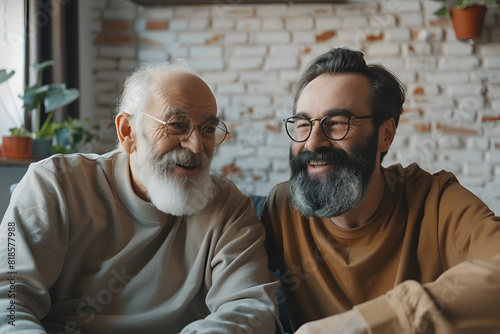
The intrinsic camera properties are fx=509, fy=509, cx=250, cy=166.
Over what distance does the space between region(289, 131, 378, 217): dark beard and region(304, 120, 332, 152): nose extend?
0.02 meters

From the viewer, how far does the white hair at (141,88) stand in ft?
5.54

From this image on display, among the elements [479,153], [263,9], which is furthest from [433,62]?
→ [263,9]

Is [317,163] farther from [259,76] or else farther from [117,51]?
[117,51]

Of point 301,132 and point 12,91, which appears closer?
point 301,132

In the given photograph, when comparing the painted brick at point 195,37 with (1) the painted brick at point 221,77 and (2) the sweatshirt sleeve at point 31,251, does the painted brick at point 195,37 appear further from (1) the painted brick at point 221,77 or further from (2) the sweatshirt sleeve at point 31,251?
(2) the sweatshirt sleeve at point 31,251

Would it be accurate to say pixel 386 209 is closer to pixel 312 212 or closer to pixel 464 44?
pixel 312 212

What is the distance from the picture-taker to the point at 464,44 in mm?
3658

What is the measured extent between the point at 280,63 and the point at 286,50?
0.11 metres

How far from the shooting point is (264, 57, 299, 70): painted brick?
379 centimetres

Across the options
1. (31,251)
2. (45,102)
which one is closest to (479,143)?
(45,102)

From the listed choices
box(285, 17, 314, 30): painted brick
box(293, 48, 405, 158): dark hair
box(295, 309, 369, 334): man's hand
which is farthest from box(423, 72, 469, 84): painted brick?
box(295, 309, 369, 334): man's hand

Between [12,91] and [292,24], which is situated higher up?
[292,24]

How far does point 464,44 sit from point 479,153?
79cm

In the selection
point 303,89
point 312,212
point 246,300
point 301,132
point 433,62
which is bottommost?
point 246,300
